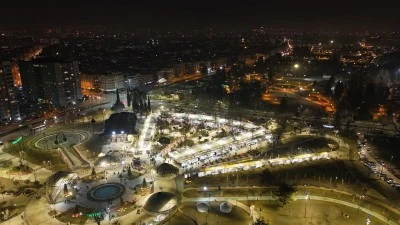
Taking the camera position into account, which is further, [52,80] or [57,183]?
[52,80]

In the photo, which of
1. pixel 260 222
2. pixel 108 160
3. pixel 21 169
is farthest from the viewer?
pixel 21 169

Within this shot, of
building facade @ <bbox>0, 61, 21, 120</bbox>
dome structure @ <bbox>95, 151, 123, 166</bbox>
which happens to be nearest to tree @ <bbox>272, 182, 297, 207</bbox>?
dome structure @ <bbox>95, 151, 123, 166</bbox>

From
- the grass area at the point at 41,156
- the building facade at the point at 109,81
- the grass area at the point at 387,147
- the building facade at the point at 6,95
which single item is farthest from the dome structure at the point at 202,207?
the building facade at the point at 109,81

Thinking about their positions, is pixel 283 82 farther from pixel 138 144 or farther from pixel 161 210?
pixel 161 210

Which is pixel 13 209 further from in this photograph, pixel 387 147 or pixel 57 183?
pixel 387 147

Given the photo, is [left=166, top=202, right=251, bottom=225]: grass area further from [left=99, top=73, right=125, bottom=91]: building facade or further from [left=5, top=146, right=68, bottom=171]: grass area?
[left=99, top=73, right=125, bottom=91]: building facade

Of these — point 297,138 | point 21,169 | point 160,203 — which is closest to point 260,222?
point 160,203
